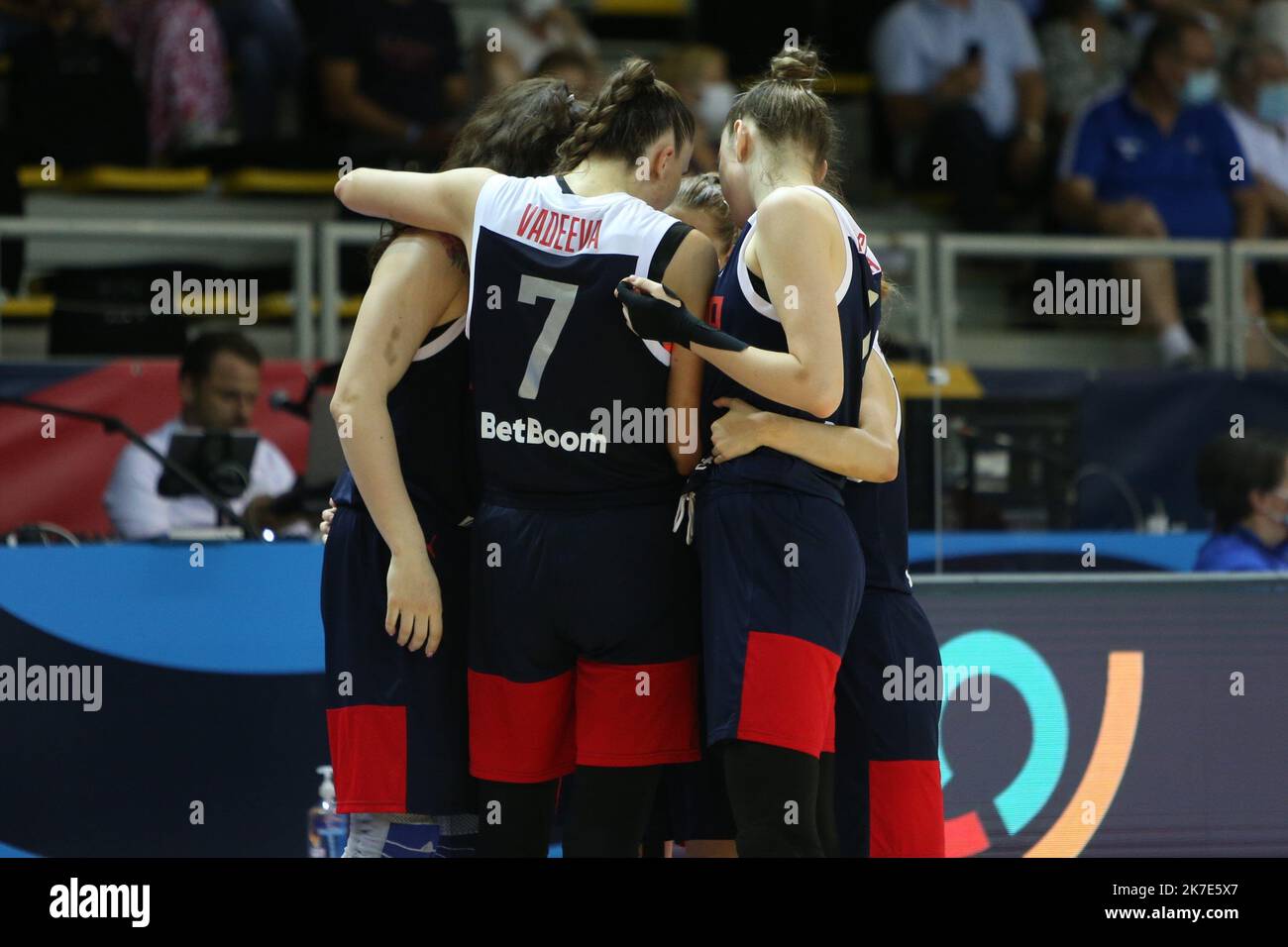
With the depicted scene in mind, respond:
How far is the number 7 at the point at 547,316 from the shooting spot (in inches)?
119

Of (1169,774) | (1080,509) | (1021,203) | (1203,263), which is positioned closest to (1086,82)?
(1021,203)

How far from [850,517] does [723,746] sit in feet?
1.98

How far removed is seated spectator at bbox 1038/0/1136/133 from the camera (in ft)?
30.2

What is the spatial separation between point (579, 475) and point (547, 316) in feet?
0.97

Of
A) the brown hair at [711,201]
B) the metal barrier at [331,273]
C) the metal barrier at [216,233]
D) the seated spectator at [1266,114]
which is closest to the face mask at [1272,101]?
the seated spectator at [1266,114]

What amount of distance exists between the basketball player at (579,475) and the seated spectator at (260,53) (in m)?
5.40

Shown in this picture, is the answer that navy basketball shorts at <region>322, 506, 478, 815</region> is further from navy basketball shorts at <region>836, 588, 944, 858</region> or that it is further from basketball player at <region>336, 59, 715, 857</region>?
navy basketball shorts at <region>836, 588, 944, 858</region>

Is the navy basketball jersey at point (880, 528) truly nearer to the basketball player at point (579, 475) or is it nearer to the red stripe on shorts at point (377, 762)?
the basketball player at point (579, 475)

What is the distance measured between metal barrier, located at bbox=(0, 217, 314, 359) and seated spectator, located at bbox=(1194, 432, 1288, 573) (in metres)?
3.55

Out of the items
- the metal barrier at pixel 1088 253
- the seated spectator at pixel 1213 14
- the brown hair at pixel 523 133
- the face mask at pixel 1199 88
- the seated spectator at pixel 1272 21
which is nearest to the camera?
the brown hair at pixel 523 133

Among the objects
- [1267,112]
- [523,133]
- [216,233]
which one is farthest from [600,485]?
[1267,112]

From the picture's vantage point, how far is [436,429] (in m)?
3.23

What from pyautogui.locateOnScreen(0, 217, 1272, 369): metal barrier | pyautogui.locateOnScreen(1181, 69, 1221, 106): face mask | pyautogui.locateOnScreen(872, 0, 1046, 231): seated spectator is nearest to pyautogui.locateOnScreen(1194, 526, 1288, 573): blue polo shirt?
pyautogui.locateOnScreen(0, 217, 1272, 369): metal barrier

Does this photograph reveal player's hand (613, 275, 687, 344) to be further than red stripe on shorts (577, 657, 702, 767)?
No
